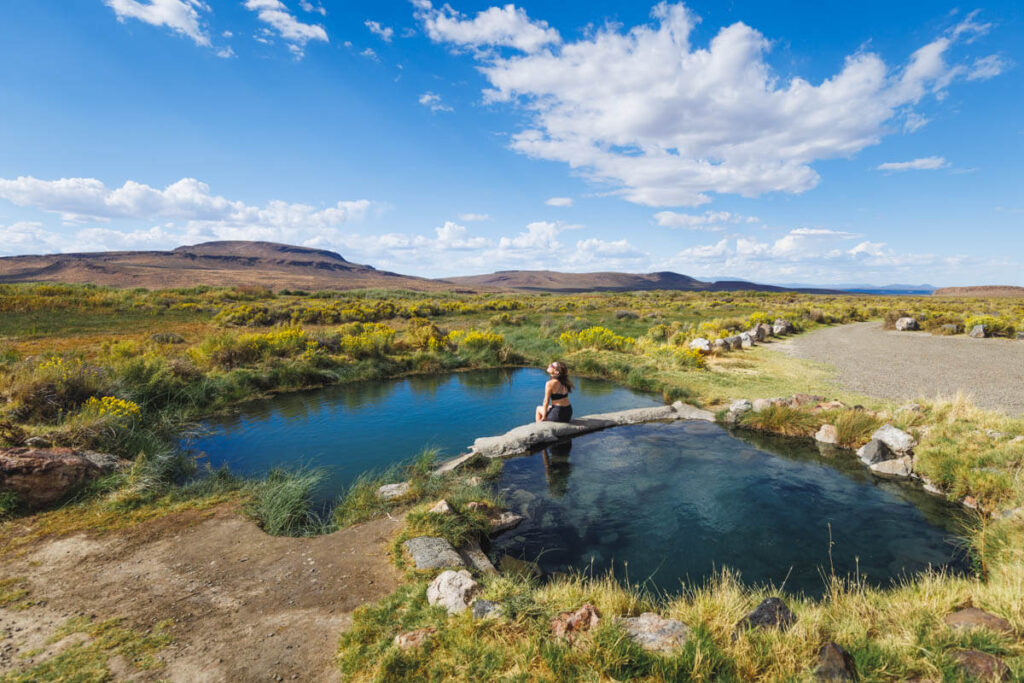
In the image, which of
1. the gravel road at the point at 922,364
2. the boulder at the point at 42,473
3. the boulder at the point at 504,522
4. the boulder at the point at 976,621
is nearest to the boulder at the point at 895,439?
the gravel road at the point at 922,364

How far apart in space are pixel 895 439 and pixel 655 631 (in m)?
8.36

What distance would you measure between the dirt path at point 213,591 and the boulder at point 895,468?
9.37 metres

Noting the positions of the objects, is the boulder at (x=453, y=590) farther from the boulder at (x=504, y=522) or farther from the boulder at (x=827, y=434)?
the boulder at (x=827, y=434)

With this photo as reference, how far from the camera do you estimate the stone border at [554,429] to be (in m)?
9.20

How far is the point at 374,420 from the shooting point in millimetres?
11312

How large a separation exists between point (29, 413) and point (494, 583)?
33.7ft

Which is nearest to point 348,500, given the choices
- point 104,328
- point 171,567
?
point 171,567

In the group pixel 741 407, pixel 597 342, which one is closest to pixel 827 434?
pixel 741 407

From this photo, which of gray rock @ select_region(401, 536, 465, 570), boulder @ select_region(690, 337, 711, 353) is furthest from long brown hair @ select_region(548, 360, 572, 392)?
boulder @ select_region(690, 337, 711, 353)

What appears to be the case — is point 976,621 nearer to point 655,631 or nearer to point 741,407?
point 655,631

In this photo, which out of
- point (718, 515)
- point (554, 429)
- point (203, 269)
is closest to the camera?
point (718, 515)

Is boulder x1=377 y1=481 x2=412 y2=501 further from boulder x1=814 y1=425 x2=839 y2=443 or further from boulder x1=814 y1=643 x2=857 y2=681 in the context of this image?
boulder x1=814 y1=425 x2=839 y2=443

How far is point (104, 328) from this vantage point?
21.0 metres

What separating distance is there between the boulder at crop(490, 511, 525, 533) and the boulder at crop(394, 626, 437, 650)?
106 inches
